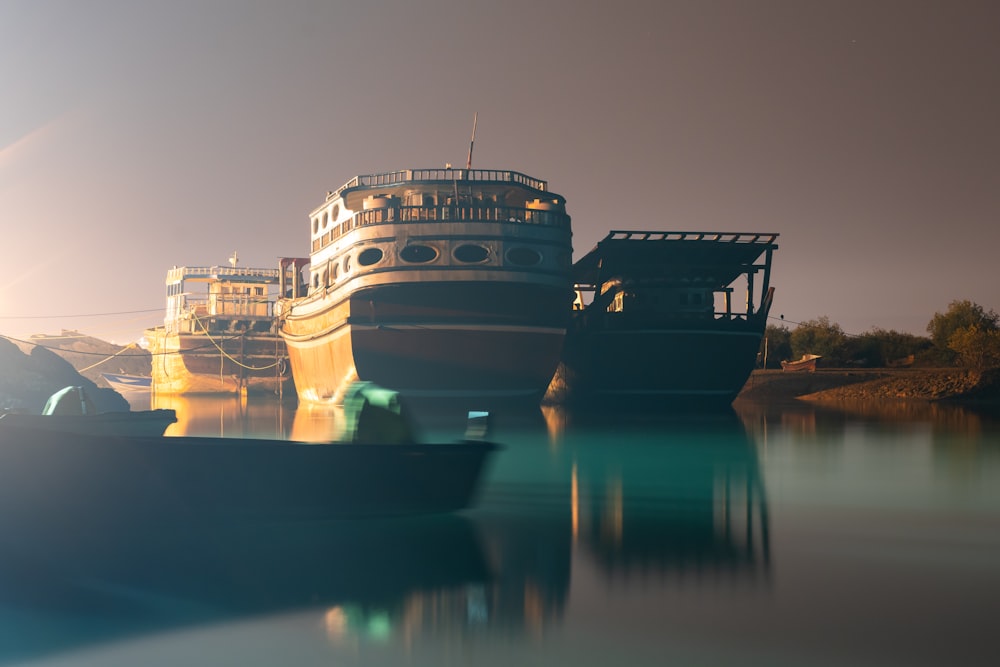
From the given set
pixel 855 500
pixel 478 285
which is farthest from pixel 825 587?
pixel 478 285

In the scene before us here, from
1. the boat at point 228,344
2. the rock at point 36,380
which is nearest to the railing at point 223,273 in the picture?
the boat at point 228,344

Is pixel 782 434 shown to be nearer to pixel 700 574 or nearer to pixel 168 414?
pixel 168 414

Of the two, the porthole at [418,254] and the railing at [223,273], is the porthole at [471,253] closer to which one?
the porthole at [418,254]

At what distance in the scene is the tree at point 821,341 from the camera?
315 ft

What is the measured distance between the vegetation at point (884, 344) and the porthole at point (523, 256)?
53414 mm

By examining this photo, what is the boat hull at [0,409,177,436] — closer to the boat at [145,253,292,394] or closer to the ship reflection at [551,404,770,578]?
the ship reflection at [551,404,770,578]

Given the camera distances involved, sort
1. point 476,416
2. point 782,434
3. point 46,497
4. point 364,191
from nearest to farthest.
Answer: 1. point 46,497
2. point 476,416
3. point 782,434
4. point 364,191

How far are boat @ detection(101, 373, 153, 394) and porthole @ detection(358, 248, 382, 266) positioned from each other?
237 feet

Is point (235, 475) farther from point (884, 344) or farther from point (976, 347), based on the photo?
point (884, 344)

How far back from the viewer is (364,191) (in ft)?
137

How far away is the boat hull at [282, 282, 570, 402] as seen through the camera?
36281 millimetres

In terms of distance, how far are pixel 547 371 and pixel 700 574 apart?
1168 inches

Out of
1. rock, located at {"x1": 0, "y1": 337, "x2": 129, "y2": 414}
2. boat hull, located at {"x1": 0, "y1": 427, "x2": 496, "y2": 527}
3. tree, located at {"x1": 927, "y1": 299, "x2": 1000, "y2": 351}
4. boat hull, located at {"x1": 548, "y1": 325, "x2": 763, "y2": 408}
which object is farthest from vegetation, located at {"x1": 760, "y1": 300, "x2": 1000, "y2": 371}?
boat hull, located at {"x1": 0, "y1": 427, "x2": 496, "y2": 527}

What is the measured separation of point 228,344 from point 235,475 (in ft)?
224
